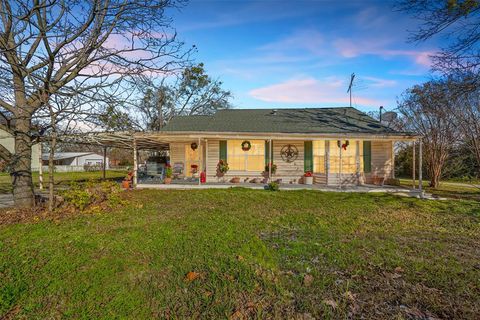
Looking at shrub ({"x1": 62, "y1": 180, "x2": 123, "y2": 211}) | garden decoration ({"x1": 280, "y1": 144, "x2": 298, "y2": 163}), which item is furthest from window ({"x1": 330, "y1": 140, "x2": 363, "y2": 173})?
shrub ({"x1": 62, "y1": 180, "x2": 123, "y2": 211})

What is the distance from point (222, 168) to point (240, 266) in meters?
9.99

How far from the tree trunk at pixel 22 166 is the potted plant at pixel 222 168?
801 centimetres

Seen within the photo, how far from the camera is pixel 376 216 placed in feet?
23.6

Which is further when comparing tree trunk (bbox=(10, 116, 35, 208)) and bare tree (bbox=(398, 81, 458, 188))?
bare tree (bbox=(398, 81, 458, 188))

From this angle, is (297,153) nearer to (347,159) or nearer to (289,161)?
(289,161)

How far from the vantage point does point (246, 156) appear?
14008 millimetres

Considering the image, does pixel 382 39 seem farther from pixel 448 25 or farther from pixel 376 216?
pixel 376 216

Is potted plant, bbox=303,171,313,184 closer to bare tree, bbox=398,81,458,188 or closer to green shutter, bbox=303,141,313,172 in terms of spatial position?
green shutter, bbox=303,141,313,172

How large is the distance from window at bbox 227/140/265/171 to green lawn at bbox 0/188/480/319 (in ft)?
23.4

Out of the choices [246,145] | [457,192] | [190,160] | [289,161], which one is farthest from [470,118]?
[190,160]

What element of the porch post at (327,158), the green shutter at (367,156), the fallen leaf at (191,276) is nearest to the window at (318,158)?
the porch post at (327,158)

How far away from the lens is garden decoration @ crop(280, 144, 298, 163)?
13.9m

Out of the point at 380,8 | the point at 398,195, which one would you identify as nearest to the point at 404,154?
the point at 398,195

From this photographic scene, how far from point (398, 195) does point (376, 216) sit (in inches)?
178
